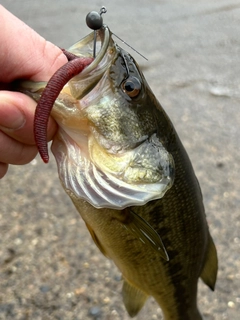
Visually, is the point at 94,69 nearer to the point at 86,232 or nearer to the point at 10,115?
the point at 10,115

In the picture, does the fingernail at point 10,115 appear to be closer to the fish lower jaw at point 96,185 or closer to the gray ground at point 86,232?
the fish lower jaw at point 96,185

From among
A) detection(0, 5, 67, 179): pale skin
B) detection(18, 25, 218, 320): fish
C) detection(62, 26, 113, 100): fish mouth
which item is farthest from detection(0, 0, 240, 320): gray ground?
detection(62, 26, 113, 100): fish mouth

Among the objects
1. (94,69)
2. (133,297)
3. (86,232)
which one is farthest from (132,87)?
(86,232)

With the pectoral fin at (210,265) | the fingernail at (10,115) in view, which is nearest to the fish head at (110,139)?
the fingernail at (10,115)

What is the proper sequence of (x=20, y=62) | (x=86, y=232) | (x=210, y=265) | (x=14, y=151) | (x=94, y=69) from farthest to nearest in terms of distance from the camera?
(x=86, y=232)
(x=210, y=265)
(x=14, y=151)
(x=20, y=62)
(x=94, y=69)

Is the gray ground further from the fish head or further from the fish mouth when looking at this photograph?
the fish mouth

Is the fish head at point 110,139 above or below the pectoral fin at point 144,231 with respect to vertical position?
above

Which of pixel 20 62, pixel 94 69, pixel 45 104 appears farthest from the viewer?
pixel 20 62

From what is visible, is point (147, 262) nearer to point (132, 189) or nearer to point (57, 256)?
point (132, 189)
